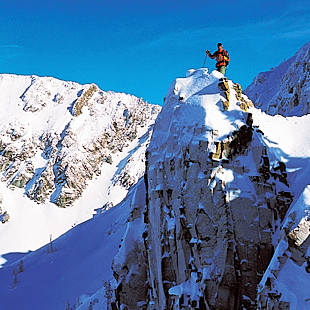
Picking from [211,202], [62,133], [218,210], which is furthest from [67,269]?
[62,133]

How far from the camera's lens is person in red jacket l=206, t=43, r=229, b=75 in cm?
2155

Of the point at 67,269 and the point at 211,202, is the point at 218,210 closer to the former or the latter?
the point at 211,202

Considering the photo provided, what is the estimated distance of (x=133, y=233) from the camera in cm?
2503

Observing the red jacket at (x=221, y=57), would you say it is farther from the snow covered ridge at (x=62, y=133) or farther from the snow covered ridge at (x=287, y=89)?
the snow covered ridge at (x=62, y=133)

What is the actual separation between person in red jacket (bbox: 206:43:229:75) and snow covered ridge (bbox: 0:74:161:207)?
84151mm

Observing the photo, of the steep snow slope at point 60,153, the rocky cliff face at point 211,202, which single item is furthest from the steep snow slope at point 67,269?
the rocky cliff face at point 211,202

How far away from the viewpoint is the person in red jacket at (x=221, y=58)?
21547mm

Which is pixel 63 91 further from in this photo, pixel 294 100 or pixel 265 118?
pixel 265 118

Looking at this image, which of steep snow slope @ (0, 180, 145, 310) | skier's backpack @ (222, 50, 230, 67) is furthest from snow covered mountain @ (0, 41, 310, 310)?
steep snow slope @ (0, 180, 145, 310)

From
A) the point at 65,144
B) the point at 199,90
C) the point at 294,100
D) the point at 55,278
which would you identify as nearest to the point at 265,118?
the point at 199,90

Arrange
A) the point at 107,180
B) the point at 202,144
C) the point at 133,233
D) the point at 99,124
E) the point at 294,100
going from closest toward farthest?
the point at 202,144 → the point at 133,233 → the point at 294,100 → the point at 107,180 → the point at 99,124

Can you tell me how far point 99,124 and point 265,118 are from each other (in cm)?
11102

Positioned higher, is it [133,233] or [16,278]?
[133,233]

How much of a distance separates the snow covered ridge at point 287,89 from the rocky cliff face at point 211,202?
69.0ft
